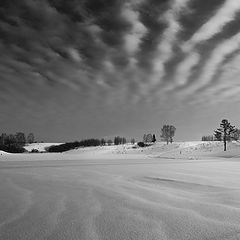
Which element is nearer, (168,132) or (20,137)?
(168,132)

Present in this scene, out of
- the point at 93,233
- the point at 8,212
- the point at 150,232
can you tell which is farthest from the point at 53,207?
the point at 150,232

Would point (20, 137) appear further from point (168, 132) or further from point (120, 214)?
point (120, 214)

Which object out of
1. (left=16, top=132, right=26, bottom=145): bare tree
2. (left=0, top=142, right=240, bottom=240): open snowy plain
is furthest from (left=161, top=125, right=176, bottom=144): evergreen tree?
(left=0, top=142, right=240, bottom=240): open snowy plain

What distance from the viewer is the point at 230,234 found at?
10.4 feet

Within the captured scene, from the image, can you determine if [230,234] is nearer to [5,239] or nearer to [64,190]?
[5,239]

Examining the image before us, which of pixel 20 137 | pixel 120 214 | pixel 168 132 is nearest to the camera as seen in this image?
pixel 120 214

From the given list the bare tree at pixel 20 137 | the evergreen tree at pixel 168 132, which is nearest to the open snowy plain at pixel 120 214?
the evergreen tree at pixel 168 132

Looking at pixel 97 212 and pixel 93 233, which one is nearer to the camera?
pixel 93 233

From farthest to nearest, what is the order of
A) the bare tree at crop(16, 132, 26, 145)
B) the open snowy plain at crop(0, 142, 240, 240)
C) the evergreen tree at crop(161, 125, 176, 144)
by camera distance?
the bare tree at crop(16, 132, 26, 145), the evergreen tree at crop(161, 125, 176, 144), the open snowy plain at crop(0, 142, 240, 240)

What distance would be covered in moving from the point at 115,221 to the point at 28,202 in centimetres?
195

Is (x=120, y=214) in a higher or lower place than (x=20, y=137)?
lower

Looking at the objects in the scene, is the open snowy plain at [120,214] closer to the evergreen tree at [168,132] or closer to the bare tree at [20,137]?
the evergreen tree at [168,132]

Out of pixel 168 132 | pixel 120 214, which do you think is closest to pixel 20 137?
pixel 168 132

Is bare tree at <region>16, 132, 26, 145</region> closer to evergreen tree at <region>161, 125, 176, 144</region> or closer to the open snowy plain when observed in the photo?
evergreen tree at <region>161, 125, 176, 144</region>
